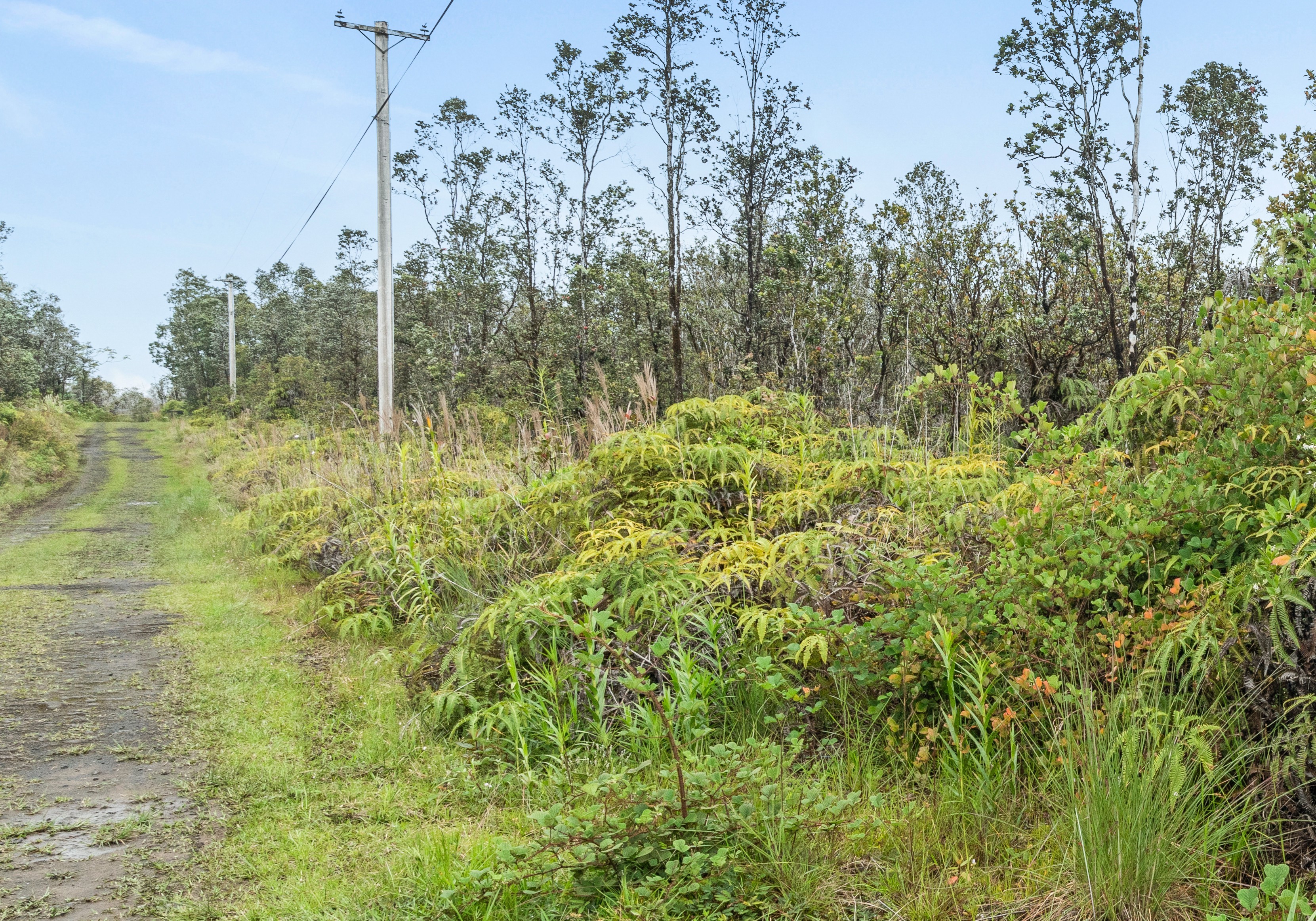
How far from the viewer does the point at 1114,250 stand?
12.3 meters

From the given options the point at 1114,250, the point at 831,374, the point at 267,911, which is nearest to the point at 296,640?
the point at 267,911

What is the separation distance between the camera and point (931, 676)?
9.84 feet

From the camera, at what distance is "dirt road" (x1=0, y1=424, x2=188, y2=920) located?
9.36ft

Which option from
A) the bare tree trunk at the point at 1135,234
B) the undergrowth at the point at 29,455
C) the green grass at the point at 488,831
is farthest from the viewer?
the undergrowth at the point at 29,455

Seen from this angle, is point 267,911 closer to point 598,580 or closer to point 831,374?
point 598,580

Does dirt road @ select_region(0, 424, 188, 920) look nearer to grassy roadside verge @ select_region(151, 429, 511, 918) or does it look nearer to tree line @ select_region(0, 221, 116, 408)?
grassy roadside verge @ select_region(151, 429, 511, 918)

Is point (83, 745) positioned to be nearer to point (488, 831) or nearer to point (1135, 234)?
point (488, 831)

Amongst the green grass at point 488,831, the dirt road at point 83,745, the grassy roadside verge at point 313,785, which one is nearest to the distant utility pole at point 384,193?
the dirt road at point 83,745

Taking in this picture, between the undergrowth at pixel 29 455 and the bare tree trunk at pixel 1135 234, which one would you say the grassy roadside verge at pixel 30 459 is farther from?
the bare tree trunk at pixel 1135 234

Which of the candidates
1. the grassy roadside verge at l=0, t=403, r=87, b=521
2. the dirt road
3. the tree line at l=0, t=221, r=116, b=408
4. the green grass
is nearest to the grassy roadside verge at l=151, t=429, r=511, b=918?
the green grass

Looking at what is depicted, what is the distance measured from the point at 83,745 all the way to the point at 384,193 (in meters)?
10.1

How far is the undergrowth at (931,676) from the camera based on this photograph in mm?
2223

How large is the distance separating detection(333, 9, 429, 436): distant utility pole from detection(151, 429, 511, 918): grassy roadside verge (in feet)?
21.0

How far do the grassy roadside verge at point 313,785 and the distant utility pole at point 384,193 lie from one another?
641 centimetres
